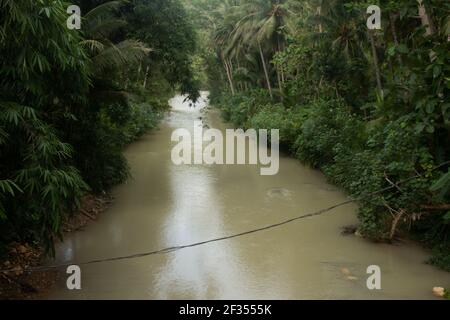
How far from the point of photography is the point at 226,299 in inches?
257

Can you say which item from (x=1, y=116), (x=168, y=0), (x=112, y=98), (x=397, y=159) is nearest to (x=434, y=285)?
(x=397, y=159)

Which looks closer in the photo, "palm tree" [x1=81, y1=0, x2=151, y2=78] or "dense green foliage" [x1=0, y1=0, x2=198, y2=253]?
"dense green foliage" [x1=0, y1=0, x2=198, y2=253]

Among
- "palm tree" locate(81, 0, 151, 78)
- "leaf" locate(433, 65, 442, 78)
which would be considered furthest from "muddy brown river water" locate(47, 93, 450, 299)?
"palm tree" locate(81, 0, 151, 78)

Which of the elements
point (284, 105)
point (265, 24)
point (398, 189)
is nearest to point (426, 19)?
point (398, 189)

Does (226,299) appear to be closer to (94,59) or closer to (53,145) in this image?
(53,145)

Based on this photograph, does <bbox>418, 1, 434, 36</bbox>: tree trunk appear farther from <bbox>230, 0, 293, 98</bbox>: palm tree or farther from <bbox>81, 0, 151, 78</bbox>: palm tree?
<bbox>230, 0, 293, 98</bbox>: palm tree

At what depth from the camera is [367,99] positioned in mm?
16406

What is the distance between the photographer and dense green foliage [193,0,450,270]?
7.52 metres

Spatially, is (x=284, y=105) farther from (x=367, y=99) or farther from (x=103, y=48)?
Result: (x=103, y=48)

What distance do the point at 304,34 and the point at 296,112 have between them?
2970 mm

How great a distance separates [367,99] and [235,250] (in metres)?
10.1

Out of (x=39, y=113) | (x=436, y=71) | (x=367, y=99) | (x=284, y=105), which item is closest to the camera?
(x=39, y=113)

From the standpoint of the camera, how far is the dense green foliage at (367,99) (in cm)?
752

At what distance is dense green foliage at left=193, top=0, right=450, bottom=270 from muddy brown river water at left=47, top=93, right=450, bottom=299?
0.68 meters
